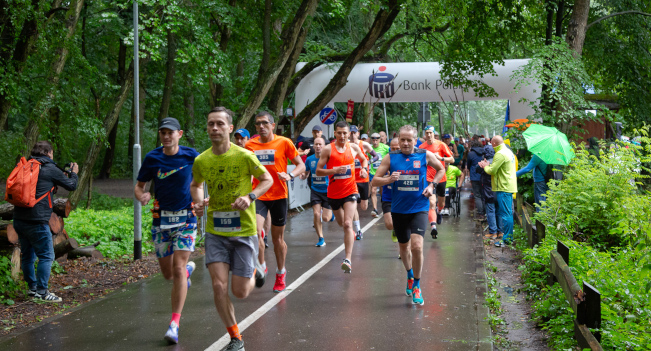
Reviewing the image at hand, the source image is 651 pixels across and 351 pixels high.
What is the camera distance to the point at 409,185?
26.3 feet

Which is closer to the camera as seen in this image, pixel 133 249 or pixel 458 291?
pixel 458 291

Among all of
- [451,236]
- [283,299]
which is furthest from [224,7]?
[283,299]

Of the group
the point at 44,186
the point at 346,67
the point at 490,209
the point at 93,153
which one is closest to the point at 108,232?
the point at 93,153

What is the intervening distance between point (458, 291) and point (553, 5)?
11.7 meters

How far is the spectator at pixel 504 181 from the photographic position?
40.5 ft

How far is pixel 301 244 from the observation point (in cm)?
1301

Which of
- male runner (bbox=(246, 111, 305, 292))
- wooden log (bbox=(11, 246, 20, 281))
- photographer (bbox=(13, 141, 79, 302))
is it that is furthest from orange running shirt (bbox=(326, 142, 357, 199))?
wooden log (bbox=(11, 246, 20, 281))

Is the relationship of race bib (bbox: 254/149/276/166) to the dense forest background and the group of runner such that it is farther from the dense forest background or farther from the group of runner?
the dense forest background

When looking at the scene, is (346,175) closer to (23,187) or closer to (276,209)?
(276,209)

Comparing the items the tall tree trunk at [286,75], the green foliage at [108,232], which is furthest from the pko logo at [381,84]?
the green foliage at [108,232]

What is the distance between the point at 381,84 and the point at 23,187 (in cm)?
1552

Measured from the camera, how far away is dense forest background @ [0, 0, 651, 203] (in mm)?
11766

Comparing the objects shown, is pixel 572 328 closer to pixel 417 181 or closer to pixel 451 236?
pixel 417 181

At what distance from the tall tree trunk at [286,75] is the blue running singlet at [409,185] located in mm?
10301
